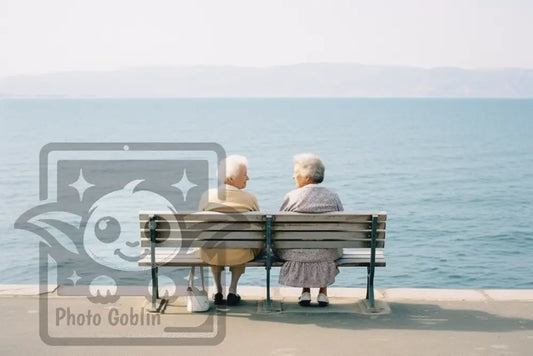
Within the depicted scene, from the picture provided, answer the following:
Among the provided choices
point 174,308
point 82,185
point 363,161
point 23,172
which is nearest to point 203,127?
point 363,161

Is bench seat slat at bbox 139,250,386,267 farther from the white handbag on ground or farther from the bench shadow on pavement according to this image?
the bench shadow on pavement

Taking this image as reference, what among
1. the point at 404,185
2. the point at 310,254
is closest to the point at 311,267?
the point at 310,254

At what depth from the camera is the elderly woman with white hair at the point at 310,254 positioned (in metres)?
7.32

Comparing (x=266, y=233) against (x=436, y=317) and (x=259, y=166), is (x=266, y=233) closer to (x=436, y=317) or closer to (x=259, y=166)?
(x=436, y=317)

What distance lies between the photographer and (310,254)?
7.36 meters

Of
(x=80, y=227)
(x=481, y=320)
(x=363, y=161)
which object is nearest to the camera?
(x=481, y=320)

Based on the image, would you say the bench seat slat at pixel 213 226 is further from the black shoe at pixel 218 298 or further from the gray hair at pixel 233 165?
the black shoe at pixel 218 298

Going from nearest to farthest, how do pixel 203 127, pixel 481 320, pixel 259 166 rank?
1. pixel 481 320
2. pixel 259 166
3. pixel 203 127

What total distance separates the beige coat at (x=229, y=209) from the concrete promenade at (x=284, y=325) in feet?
1.39

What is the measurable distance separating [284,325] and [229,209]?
3.59ft

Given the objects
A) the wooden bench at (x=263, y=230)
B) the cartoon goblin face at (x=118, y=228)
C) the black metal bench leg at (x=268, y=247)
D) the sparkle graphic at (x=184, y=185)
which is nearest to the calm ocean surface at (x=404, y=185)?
the cartoon goblin face at (x=118, y=228)

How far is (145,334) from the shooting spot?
6.64m

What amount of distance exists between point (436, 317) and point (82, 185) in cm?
4289

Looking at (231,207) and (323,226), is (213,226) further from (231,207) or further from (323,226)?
(323,226)
